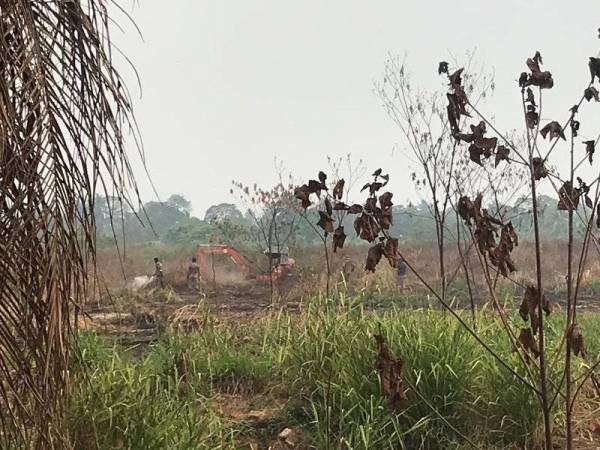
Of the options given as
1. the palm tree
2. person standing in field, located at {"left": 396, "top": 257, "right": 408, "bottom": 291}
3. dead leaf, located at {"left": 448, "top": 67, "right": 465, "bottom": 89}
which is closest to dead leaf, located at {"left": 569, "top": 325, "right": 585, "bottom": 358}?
dead leaf, located at {"left": 448, "top": 67, "right": 465, "bottom": 89}

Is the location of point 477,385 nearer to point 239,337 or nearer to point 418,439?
point 418,439

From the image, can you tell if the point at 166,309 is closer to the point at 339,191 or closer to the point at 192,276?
the point at 192,276

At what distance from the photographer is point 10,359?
1496 millimetres

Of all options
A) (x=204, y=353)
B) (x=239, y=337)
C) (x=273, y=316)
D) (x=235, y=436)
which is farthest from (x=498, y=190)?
(x=235, y=436)

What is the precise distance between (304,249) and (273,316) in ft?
28.5

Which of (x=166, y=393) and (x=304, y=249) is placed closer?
(x=166, y=393)

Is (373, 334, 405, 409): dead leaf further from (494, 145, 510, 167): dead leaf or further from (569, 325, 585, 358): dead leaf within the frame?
(494, 145, 510, 167): dead leaf

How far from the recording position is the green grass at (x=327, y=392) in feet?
9.81

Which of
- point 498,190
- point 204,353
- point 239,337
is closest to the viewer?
Answer: point 204,353

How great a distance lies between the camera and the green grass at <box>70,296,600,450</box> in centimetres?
299

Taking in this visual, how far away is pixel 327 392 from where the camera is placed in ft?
11.1

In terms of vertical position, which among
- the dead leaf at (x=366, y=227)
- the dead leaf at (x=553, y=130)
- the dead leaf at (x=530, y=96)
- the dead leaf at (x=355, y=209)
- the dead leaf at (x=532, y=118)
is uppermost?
the dead leaf at (x=530, y=96)

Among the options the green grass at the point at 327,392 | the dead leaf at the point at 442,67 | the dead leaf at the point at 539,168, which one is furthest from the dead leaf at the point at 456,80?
the green grass at the point at 327,392

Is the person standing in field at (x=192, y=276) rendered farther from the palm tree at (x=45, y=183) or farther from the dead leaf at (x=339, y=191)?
the palm tree at (x=45, y=183)
